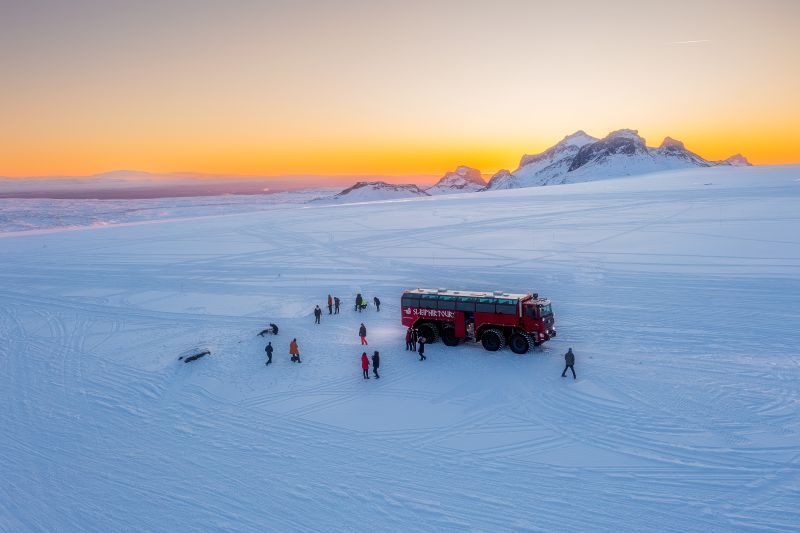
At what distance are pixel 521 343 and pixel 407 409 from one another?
600 cm

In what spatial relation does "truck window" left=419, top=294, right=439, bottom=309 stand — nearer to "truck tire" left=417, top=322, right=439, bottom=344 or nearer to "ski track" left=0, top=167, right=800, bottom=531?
"truck tire" left=417, top=322, right=439, bottom=344

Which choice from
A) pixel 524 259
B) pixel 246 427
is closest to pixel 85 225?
pixel 524 259

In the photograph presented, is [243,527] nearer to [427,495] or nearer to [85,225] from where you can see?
[427,495]

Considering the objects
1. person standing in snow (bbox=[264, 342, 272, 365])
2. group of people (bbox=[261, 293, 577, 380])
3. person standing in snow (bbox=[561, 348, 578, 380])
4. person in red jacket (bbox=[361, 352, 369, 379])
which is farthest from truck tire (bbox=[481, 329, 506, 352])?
person standing in snow (bbox=[264, 342, 272, 365])

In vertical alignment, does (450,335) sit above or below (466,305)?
below

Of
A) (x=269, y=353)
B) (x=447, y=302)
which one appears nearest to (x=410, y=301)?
(x=447, y=302)

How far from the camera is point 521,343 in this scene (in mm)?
18516

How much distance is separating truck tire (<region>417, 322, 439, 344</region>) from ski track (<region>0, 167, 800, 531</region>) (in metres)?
0.46

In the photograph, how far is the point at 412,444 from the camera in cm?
1276

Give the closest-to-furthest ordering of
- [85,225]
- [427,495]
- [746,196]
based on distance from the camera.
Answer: [427,495] → [746,196] → [85,225]

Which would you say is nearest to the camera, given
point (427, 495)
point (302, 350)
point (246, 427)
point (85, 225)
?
point (427, 495)

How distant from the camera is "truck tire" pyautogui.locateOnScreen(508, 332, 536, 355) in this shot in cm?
1845

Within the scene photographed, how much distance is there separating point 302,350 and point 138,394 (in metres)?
6.22

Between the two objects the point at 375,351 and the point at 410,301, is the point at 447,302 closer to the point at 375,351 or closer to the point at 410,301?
the point at 410,301
